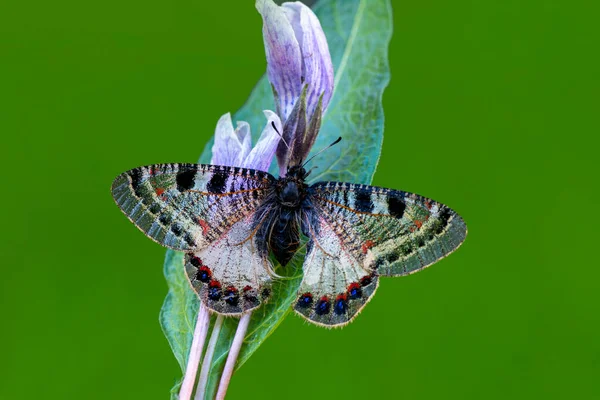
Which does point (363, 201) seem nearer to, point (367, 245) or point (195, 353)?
point (367, 245)

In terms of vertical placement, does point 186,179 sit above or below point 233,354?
above

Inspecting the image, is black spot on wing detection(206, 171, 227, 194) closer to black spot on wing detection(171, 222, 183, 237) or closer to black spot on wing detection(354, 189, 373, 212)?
black spot on wing detection(171, 222, 183, 237)

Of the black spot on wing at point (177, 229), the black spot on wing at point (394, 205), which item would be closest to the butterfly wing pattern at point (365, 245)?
the black spot on wing at point (394, 205)

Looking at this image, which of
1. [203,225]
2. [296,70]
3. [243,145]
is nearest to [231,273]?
[203,225]

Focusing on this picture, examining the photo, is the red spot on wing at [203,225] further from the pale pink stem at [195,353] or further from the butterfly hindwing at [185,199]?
the pale pink stem at [195,353]

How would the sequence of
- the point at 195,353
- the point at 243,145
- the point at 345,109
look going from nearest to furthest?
the point at 195,353
the point at 243,145
the point at 345,109
